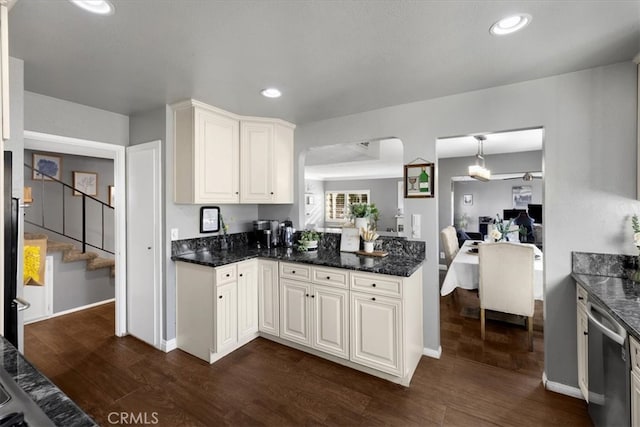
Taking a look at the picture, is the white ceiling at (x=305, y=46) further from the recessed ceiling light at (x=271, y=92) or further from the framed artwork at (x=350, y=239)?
the framed artwork at (x=350, y=239)

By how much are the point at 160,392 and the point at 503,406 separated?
2457mm

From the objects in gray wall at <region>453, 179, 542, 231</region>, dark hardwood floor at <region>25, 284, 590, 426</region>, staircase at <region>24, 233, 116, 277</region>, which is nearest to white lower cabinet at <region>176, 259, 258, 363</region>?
dark hardwood floor at <region>25, 284, 590, 426</region>

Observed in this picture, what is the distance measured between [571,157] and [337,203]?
8685 mm

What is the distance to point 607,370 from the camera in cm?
153

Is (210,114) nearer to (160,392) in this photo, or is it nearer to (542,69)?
(160,392)

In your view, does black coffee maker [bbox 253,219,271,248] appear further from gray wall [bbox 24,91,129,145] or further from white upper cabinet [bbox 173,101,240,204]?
gray wall [bbox 24,91,129,145]

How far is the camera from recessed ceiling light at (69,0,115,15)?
134cm

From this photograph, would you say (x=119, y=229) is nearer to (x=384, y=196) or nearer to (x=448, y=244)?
(x=448, y=244)

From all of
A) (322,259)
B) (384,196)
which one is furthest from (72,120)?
(384,196)

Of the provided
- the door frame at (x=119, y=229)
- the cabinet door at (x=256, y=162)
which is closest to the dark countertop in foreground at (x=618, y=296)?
the cabinet door at (x=256, y=162)

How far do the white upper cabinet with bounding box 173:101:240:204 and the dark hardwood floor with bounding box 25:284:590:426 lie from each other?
1492mm

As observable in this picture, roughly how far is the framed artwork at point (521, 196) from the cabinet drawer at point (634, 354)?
8298 millimetres

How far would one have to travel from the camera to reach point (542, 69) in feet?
6.64

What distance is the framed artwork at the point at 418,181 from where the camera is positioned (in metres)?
2.61
